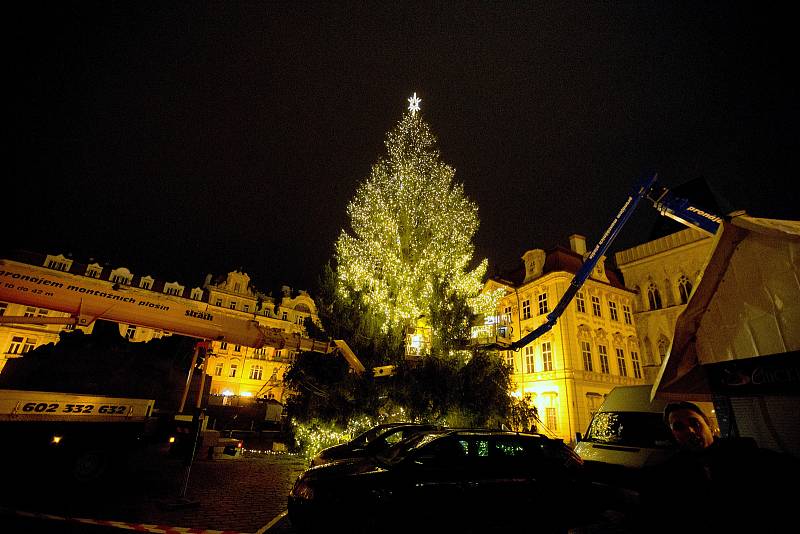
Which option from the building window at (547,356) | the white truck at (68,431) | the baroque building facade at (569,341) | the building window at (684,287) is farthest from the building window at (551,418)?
the white truck at (68,431)

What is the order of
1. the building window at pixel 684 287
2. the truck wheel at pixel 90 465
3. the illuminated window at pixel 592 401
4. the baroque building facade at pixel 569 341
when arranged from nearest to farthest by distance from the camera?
1. the truck wheel at pixel 90 465
2. the illuminated window at pixel 592 401
3. the baroque building facade at pixel 569 341
4. the building window at pixel 684 287

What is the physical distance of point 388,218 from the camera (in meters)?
17.4

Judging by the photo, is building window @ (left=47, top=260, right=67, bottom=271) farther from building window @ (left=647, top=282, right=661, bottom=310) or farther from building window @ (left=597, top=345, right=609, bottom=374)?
building window @ (left=647, top=282, right=661, bottom=310)

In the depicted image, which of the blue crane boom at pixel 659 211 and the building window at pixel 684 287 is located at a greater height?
the building window at pixel 684 287

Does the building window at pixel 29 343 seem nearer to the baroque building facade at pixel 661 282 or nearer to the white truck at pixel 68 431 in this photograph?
the white truck at pixel 68 431

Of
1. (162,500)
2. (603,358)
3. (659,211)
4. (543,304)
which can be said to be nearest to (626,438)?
(162,500)

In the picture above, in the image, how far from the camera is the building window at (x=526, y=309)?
2906cm

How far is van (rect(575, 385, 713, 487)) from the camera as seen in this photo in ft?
21.4

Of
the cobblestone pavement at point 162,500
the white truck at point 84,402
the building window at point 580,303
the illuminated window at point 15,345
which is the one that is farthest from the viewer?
the illuminated window at point 15,345

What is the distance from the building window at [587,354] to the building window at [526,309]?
174 inches

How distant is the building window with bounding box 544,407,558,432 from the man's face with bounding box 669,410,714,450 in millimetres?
23401

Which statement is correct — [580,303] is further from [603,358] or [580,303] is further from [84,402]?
[84,402]

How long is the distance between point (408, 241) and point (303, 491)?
507 inches

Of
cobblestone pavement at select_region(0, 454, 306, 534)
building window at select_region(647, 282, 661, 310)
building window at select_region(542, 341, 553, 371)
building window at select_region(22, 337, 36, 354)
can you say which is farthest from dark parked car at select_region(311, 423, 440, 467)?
building window at select_region(22, 337, 36, 354)
